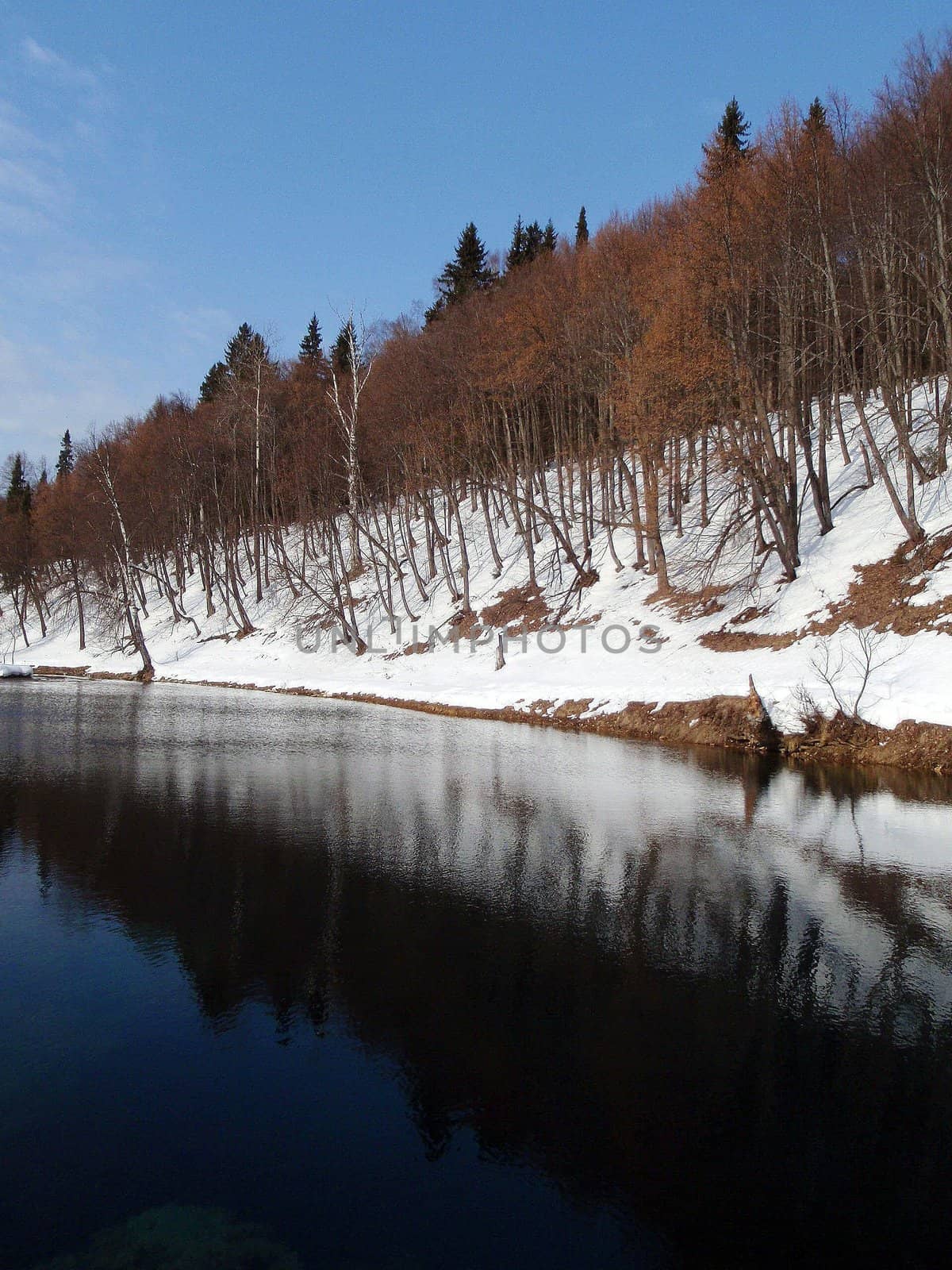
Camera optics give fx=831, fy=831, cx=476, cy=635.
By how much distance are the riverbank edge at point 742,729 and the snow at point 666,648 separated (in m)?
0.31

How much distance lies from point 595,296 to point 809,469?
42.4ft

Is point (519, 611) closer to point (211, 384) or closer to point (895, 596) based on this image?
point (895, 596)

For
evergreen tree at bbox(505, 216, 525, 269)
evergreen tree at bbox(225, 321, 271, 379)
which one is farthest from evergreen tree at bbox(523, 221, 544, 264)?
evergreen tree at bbox(225, 321, 271, 379)

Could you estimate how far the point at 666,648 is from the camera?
2694 centimetres

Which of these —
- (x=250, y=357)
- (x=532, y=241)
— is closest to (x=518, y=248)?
(x=532, y=241)

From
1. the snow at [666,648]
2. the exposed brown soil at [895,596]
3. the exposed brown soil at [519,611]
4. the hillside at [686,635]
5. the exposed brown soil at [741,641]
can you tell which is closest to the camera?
the snow at [666,648]

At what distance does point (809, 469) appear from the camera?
2669 cm

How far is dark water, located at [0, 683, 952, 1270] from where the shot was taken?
4586mm

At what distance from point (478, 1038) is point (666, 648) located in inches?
852

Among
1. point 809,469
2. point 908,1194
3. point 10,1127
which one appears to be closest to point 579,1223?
point 908,1194

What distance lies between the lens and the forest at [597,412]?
81.3ft

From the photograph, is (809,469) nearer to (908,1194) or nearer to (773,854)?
(773,854)

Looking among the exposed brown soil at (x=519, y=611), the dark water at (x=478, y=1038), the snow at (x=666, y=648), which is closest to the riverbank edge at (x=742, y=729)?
the snow at (x=666, y=648)

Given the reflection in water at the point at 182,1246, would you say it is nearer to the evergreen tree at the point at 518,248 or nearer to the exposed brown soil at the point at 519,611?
the exposed brown soil at the point at 519,611
